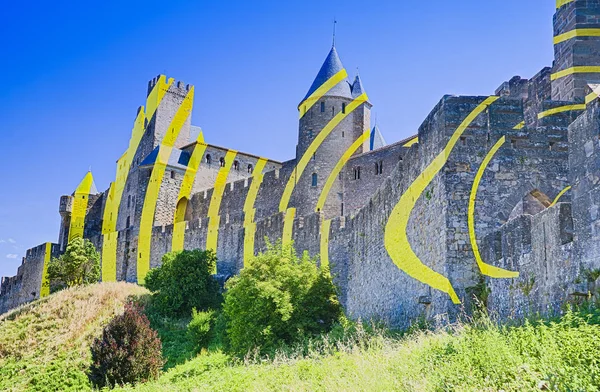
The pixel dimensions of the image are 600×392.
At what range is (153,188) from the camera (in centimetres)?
4484

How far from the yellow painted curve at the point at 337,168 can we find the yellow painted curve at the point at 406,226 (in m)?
19.7

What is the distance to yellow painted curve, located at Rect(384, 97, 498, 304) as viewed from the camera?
1046 centimetres

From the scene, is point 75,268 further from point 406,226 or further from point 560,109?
point 560,109

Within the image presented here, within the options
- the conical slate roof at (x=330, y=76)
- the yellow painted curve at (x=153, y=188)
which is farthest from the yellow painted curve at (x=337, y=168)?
the yellow painted curve at (x=153, y=188)

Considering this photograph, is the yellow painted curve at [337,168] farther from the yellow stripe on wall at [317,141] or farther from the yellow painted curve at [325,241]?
the yellow painted curve at [325,241]

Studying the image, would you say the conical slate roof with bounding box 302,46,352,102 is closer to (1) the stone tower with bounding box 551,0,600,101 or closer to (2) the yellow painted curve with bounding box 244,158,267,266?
(2) the yellow painted curve with bounding box 244,158,267,266

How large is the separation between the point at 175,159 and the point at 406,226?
116 feet

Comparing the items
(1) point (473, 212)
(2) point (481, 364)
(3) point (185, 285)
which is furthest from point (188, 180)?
(2) point (481, 364)

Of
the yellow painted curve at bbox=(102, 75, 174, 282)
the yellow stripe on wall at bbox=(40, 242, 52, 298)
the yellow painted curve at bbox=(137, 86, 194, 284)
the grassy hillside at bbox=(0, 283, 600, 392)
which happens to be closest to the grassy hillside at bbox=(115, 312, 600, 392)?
the grassy hillside at bbox=(0, 283, 600, 392)

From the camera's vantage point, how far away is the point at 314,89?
3675cm

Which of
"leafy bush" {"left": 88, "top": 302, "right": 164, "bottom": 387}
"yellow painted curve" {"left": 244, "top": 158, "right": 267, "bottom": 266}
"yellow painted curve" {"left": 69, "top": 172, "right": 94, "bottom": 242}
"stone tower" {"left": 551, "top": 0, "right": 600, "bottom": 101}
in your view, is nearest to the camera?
"stone tower" {"left": 551, "top": 0, "right": 600, "bottom": 101}

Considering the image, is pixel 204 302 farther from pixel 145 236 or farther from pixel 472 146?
pixel 472 146

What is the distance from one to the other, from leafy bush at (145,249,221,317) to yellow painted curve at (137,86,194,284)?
9709mm

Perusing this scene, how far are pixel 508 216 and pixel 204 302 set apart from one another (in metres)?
21.4
